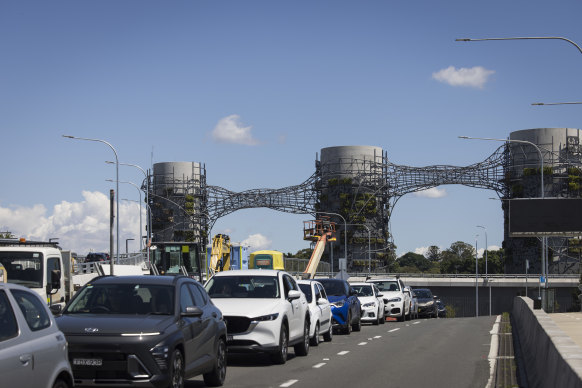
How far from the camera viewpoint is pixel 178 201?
113 m

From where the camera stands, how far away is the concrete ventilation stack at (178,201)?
110625 mm

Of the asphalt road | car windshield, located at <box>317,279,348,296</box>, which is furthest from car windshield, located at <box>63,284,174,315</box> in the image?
car windshield, located at <box>317,279,348,296</box>

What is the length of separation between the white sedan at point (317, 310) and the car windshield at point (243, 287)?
131 inches

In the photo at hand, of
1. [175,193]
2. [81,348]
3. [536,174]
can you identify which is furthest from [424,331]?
[175,193]

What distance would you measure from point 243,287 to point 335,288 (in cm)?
1053

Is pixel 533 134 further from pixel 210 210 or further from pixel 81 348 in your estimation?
pixel 81 348

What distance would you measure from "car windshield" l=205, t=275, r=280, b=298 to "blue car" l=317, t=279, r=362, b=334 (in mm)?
9026

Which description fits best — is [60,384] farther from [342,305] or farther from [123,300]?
[342,305]

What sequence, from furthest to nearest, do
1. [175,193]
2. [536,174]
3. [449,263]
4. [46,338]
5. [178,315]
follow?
[449,263], [175,193], [536,174], [178,315], [46,338]

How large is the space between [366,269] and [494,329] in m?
74.8

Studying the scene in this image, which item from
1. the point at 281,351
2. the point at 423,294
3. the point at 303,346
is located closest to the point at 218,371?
the point at 281,351

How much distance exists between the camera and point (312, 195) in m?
107

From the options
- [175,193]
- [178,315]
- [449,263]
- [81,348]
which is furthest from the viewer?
[449,263]

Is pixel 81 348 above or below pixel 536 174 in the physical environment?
below
